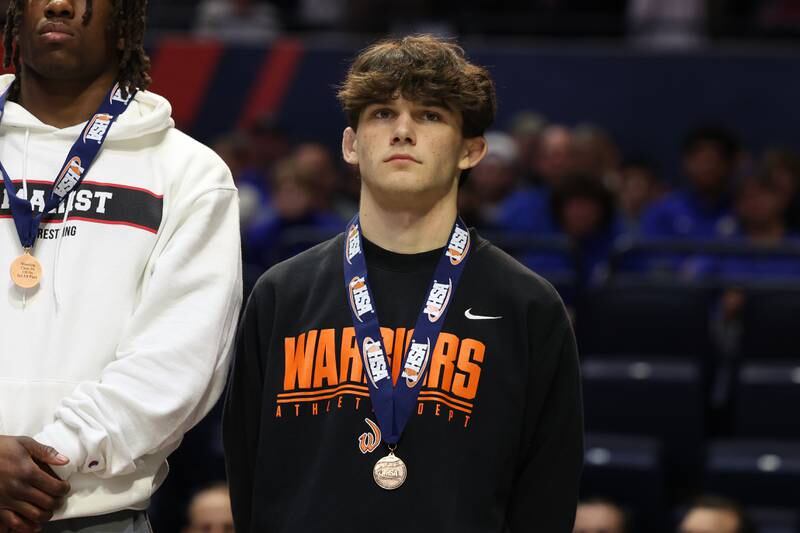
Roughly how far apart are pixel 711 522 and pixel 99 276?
9.79 feet

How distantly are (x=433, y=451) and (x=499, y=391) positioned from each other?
0.21 meters

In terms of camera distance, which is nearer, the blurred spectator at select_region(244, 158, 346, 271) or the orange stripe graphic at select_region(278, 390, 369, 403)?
the orange stripe graphic at select_region(278, 390, 369, 403)

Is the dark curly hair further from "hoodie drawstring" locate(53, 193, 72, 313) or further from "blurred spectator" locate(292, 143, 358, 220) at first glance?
"blurred spectator" locate(292, 143, 358, 220)

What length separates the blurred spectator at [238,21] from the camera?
1066 centimetres

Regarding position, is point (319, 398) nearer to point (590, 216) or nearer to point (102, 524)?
point (102, 524)

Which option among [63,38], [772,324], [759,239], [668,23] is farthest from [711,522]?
[668,23]

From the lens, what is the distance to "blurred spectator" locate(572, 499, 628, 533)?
5676 mm

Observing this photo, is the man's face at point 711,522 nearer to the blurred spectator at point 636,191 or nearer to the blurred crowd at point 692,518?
the blurred crowd at point 692,518

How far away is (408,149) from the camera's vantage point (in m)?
3.37

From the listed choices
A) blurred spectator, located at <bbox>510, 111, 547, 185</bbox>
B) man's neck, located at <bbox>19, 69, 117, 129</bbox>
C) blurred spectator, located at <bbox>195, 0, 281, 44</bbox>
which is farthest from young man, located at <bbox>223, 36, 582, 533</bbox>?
blurred spectator, located at <bbox>195, 0, 281, 44</bbox>

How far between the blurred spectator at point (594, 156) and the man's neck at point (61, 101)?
4847 mm

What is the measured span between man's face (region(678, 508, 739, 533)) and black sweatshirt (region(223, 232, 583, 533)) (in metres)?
2.17

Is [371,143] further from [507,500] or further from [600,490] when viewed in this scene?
[600,490]

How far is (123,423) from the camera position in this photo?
3.19 metres
